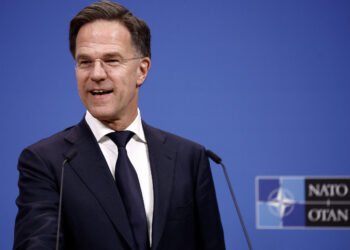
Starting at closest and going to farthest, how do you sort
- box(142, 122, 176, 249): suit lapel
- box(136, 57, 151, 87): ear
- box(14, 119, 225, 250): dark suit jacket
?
box(14, 119, 225, 250): dark suit jacket
box(142, 122, 176, 249): suit lapel
box(136, 57, 151, 87): ear

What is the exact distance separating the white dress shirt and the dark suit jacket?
2cm

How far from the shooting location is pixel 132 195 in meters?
1.19

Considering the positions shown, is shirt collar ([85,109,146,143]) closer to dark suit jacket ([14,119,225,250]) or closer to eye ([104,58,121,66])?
dark suit jacket ([14,119,225,250])

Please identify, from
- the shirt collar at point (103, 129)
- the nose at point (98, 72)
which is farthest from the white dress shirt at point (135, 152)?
the nose at point (98, 72)

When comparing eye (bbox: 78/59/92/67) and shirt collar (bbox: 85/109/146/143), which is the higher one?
eye (bbox: 78/59/92/67)

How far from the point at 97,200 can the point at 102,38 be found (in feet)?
1.50

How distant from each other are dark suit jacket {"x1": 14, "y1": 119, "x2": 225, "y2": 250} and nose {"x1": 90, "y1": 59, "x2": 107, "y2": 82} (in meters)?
0.15

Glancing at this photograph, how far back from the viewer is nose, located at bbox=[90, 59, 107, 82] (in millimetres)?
1238

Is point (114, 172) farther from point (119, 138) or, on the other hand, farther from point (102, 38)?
point (102, 38)

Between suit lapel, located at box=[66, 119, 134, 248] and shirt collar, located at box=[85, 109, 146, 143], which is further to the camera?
shirt collar, located at box=[85, 109, 146, 143]

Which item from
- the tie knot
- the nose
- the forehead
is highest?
the forehead

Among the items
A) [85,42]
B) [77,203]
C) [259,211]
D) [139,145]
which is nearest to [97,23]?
[85,42]

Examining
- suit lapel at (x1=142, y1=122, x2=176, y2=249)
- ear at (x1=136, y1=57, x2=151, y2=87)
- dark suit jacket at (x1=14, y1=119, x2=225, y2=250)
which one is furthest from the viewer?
ear at (x1=136, y1=57, x2=151, y2=87)

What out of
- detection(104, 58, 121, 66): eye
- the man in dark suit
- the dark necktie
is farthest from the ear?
the dark necktie
